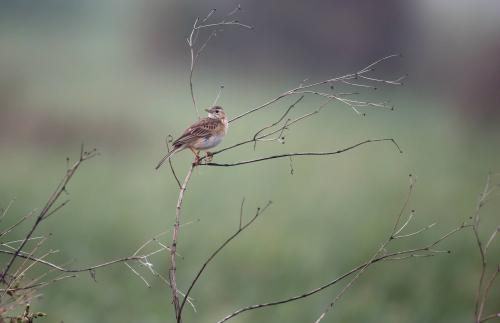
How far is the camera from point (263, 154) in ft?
64.2

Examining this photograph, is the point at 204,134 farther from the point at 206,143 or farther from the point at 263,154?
the point at 263,154

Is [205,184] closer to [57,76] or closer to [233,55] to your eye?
[57,76]

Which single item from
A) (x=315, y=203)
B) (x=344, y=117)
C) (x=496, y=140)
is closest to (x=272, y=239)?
(x=315, y=203)

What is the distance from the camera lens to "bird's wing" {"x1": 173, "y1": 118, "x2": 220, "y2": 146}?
22.0 ft

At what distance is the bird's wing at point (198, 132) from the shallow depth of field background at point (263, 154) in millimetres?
2043

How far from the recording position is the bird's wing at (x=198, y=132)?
670cm

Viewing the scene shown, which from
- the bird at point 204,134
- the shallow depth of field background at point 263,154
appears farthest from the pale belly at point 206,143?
the shallow depth of field background at point 263,154

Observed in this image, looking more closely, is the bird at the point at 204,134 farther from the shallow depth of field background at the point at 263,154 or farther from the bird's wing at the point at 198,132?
the shallow depth of field background at the point at 263,154

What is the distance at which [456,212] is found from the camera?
1378cm

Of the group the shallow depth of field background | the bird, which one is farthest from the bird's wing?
the shallow depth of field background

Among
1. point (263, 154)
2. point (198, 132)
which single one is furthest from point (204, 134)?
point (263, 154)

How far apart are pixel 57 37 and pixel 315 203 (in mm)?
28114

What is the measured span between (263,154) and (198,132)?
12772 mm

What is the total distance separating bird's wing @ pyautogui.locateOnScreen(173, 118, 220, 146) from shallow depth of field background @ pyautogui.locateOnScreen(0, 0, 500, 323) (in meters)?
2.04
